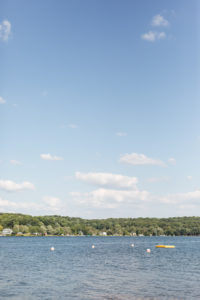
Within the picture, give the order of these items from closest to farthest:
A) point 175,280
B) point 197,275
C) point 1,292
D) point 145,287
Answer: point 1,292 → point 145,287 → point 175,280 → point 197,275

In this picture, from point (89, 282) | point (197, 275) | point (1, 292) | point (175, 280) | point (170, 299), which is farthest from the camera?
point (197, 275)

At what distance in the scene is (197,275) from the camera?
52344mm

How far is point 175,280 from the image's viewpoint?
46.4 m

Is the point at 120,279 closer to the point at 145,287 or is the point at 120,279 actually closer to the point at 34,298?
the point at 145,287

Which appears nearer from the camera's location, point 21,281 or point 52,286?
point 52,286

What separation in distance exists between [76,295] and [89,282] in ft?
28.6

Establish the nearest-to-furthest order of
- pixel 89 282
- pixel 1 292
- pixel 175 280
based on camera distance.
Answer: pixel 1 292
pixel 89 282
pixel 175 280

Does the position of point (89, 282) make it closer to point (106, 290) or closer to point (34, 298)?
point (106, 290)

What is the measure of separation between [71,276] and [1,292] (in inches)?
583

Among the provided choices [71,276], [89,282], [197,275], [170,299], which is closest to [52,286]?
[89,282]

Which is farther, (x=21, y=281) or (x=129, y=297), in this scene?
(x=21, y=281)

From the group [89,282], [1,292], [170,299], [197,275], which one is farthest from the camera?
[197,275]

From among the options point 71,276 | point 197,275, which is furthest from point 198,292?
point 71,276

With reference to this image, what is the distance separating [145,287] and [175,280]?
8562 mm
